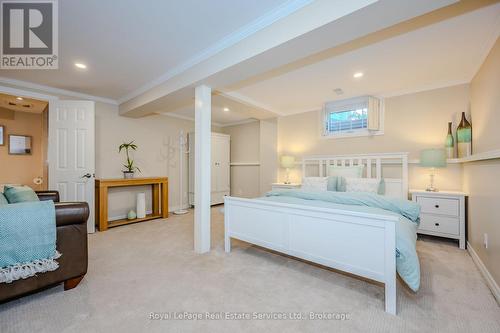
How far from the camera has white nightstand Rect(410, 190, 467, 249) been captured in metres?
2.81

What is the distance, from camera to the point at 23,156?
186 inches

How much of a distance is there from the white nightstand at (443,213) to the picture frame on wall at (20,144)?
7.41m

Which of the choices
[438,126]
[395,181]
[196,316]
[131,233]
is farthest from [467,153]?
[131,233]

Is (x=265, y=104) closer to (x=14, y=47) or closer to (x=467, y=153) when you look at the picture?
(x=467, y=153)

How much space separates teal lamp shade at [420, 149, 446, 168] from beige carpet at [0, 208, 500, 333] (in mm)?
1150

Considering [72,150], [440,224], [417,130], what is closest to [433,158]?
[417,130]

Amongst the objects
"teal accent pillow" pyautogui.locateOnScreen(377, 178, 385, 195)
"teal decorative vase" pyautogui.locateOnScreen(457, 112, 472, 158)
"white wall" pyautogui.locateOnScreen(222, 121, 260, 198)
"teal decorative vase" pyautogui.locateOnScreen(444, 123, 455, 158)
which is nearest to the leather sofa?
"teal accent pillow" pyautogui.locateOnScreen(377, 178, 385, 195)

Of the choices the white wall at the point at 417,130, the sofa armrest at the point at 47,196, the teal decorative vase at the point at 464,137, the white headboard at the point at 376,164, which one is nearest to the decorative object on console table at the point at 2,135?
the sofa armrest at the point at 47,196

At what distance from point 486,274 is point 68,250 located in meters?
3.73

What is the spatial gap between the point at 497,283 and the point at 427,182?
1882mm

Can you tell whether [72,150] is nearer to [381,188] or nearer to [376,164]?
[381,188]

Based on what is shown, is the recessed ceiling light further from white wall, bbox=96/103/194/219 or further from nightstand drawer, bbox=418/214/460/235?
nightstand drawer, bbox=418/214/460/235

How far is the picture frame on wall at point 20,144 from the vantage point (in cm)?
459

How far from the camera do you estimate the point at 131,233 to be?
347 centimetres
